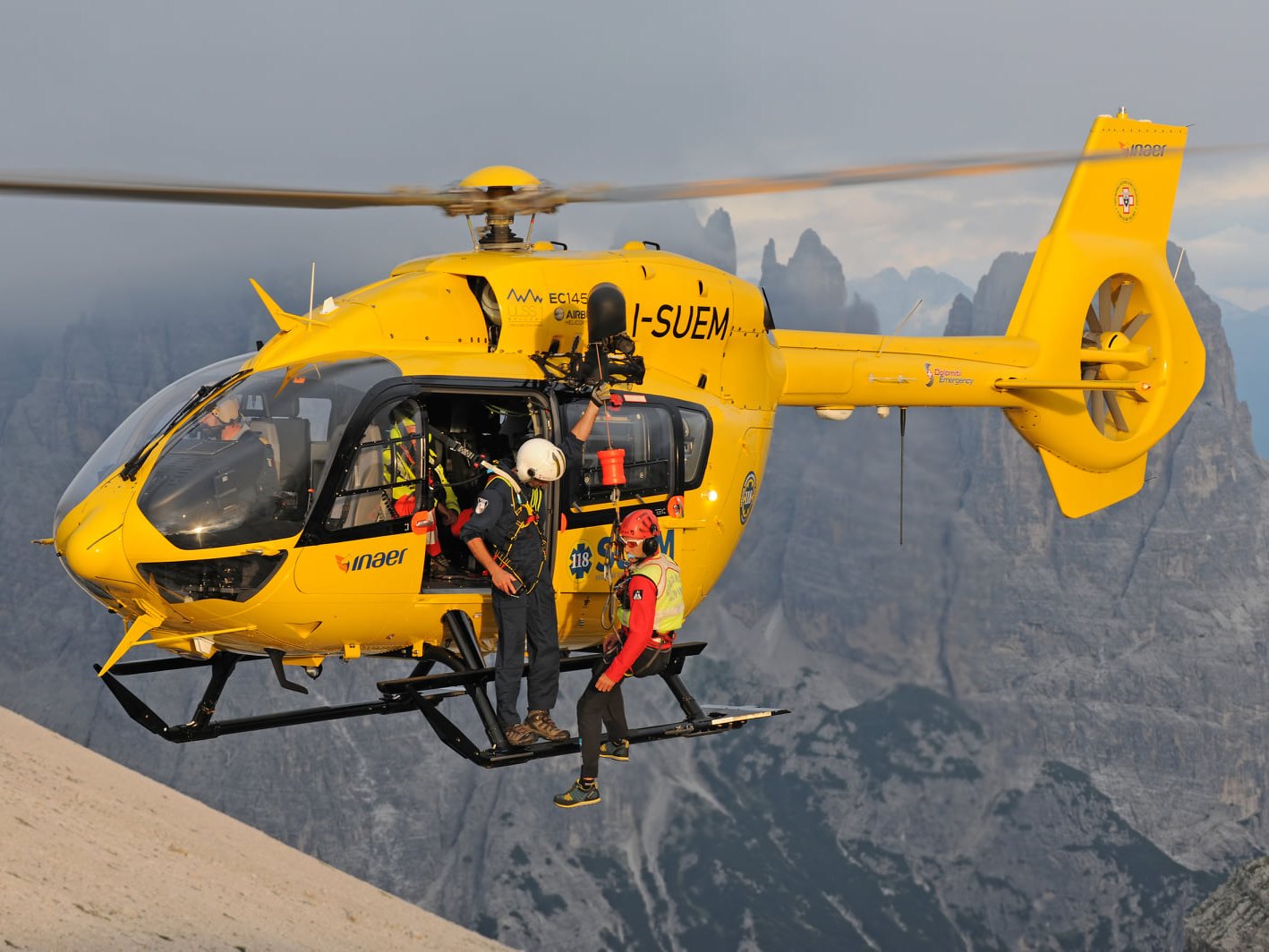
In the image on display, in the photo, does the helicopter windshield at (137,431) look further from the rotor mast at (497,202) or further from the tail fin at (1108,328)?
the tail fin at (1108,328)

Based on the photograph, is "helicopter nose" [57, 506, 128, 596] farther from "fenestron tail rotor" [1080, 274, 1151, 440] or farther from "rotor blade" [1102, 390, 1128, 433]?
"rotor blade" [1102, 390, 1128, 433]

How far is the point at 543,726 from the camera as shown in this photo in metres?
12.2

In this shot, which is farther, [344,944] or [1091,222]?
[344,944]

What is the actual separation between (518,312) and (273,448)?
2.82 m

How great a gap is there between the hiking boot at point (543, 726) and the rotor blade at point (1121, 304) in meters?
11.7

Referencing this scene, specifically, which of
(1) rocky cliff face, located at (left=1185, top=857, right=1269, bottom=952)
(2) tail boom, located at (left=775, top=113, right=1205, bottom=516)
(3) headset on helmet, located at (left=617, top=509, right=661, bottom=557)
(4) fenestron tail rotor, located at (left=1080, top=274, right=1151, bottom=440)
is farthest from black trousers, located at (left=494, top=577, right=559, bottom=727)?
(1) rocky cliff face, located at (left=1185, top=857, right=1269, bottom=952)

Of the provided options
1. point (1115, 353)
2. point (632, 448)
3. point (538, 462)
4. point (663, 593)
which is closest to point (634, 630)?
point (663, 593)

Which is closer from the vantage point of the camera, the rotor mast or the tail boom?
the rotor mast

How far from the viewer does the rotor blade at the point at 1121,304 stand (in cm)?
2002

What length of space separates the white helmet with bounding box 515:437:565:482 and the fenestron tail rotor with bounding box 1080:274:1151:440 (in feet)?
33.9

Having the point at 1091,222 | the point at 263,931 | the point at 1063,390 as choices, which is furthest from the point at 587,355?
the point at 263,931

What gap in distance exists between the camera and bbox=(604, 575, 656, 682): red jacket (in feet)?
38.6

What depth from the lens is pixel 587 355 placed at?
12367 mm

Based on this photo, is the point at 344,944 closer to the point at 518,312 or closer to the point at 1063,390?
the point at 1063,390
